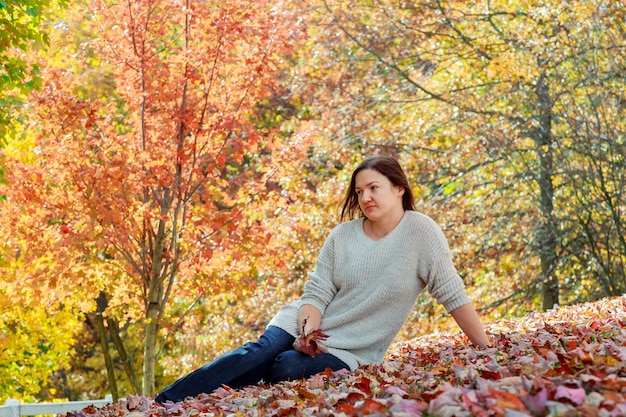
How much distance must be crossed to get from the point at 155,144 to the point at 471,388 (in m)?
5.63

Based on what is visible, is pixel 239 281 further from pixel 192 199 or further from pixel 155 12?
pixel 155 12

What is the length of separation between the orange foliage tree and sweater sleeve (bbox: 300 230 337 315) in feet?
10.6

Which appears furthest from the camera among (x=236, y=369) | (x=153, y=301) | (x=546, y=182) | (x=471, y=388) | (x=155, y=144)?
(x=546, y=182)

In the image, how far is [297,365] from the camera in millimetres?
3699

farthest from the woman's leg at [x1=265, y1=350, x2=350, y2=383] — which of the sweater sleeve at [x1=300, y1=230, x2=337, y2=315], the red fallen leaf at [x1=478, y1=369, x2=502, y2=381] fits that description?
the red fallen leaf at [x1=478, y1=369, x2=502, y2=381]

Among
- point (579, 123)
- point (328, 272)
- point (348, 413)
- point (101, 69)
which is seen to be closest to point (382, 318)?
point (328, 272)

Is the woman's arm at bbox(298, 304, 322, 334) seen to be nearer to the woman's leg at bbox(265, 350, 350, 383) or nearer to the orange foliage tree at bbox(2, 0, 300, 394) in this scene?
the woman's leg at bbox(265, 350, 350, 383)

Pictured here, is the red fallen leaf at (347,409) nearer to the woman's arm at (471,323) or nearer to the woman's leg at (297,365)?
the woman's leg at (297,365)

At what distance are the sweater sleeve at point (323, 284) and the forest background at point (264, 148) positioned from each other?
306 centimetres

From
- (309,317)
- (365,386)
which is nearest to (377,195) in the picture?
(309,317)

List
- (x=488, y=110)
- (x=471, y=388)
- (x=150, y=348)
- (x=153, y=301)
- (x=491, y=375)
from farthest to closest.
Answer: (x=488, y=110) → (x=150, y=348) → (x=153, y=301) → (x=491, y=375) → (x=471, y=388)

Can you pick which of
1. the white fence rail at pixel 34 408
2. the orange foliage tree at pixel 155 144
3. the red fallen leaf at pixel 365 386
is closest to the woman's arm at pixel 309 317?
the red fallen leaf at pixel 365 386

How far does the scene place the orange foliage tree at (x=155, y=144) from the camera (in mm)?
7051

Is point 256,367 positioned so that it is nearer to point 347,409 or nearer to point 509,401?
point 347,409
